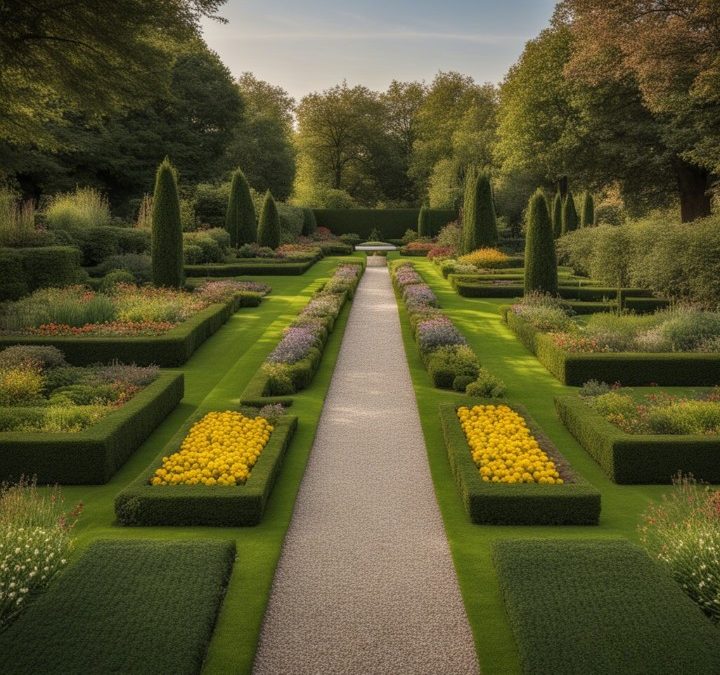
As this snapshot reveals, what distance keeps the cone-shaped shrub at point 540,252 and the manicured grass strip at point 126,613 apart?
641 inches

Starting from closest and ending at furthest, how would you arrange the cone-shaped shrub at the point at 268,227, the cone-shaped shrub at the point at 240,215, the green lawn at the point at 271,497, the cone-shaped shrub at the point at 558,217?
the green lawn at the point at 271,497 → the cone-shaped shrub at the point at 240,215 → the cone-shaped shrub at the point at 268,227 → the cone-shaped shrub at the point at 558,217

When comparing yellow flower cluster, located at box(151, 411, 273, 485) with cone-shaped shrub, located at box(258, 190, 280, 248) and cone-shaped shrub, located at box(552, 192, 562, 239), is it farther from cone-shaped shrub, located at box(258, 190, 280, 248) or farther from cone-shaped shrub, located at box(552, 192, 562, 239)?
cone-shaped shrub, located at box(552, 192, 562, 239)

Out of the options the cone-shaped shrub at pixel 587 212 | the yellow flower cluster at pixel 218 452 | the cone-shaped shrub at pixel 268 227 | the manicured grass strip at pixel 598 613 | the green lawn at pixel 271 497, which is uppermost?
the cone-shaped shrub at pixel 587 212

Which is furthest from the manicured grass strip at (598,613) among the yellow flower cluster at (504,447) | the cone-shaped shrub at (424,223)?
the cone-shaped shrub at (424,223)

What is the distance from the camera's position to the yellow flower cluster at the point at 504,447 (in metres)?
8.05

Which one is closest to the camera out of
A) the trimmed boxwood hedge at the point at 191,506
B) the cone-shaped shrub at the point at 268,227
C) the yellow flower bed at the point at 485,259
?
the trimmed boxwood hedge at the point at 191,506

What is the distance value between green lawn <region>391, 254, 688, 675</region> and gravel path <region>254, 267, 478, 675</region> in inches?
5.3

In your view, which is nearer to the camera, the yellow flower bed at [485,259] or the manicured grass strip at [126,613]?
the manicured grass strip at [126,613]

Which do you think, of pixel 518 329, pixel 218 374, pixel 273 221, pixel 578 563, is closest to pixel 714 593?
pixel 578 563

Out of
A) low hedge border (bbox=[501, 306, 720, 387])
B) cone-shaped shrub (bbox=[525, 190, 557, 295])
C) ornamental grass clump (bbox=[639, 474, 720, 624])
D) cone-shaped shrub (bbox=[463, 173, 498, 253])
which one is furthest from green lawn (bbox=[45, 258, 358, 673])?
cone-shaped shrub (bbox=[463, 173, 498, 253])

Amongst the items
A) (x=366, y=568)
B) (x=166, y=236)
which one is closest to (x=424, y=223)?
(x=166, y=236)

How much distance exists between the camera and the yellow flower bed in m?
30.7

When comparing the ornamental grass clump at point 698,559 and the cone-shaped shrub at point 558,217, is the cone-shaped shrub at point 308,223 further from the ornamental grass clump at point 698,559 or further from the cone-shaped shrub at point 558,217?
the ornamental grass clump at point 698,559

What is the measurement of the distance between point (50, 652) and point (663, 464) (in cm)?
683
